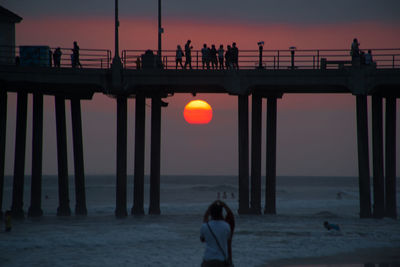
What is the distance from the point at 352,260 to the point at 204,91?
59.0 ft

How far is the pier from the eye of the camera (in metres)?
31.4

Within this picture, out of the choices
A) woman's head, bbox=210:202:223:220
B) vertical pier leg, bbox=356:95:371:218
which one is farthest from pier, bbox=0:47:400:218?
woman's head, bbox=210:202:223:220

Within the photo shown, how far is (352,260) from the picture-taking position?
19234 mm

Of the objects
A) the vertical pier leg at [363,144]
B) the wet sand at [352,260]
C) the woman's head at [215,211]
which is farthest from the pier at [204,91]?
the woman's head at [215,211]

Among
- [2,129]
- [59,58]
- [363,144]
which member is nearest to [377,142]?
[363,144]

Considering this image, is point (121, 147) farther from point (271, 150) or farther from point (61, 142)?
point (271, 150)

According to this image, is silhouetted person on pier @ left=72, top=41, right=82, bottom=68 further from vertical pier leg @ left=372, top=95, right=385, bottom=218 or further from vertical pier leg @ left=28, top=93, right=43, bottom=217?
vertical pier leg @ left=372, top=95, right=385, bottom=218

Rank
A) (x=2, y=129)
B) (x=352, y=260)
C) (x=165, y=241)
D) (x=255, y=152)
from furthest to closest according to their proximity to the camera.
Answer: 1. (x=255, y=152)
2. (x=2, y=129)
3. (x=165, y=241)
4. (x=352, y=260)

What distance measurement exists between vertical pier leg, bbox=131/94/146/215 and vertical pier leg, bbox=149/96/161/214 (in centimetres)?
52

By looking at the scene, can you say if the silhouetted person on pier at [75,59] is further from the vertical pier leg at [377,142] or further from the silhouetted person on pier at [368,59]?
the vertical pier leg at [377,142]

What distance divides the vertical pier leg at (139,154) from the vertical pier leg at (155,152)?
523mm

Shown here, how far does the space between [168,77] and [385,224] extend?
12100 mm

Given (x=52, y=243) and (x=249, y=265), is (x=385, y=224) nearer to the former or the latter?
(x=249, y=265)

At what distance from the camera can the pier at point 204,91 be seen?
3141 centimetres
